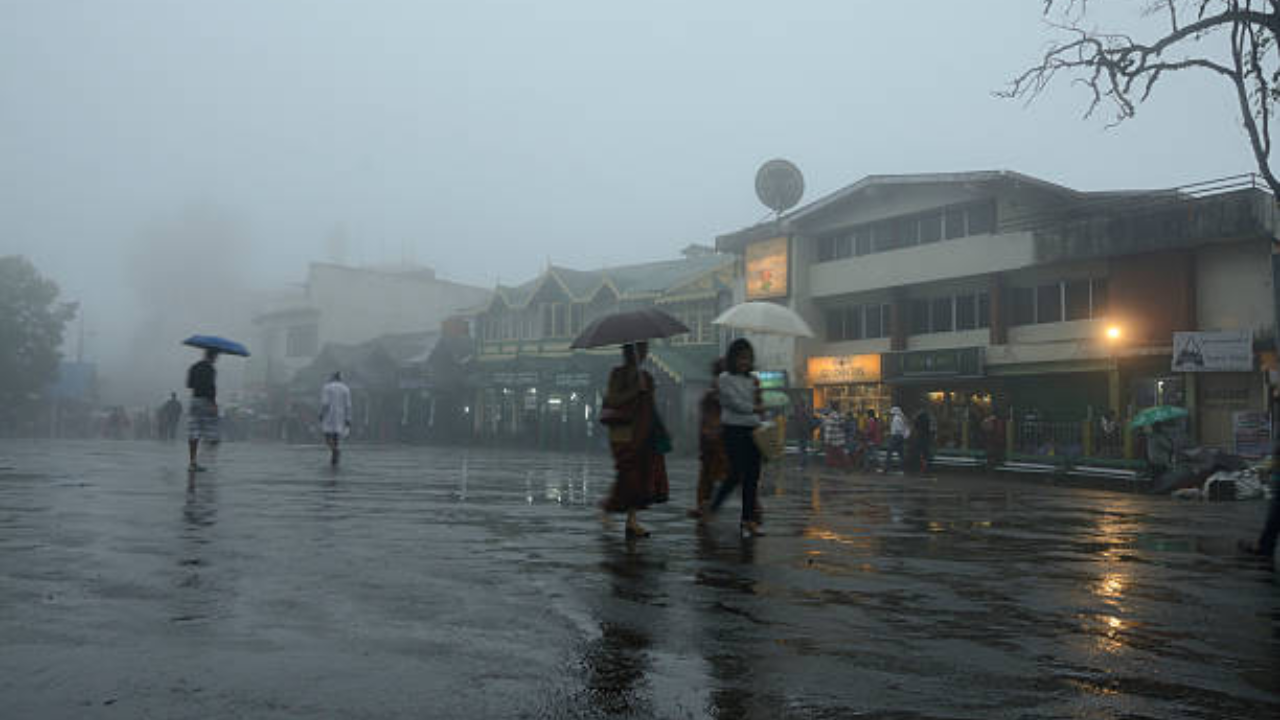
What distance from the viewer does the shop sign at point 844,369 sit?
1246 inches

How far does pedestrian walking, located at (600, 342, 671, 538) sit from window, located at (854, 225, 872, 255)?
26.2 m

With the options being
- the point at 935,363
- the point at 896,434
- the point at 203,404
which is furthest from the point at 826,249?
the point at 203,404

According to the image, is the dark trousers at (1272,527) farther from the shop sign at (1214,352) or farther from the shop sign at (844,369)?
the shop sign at (844,369)

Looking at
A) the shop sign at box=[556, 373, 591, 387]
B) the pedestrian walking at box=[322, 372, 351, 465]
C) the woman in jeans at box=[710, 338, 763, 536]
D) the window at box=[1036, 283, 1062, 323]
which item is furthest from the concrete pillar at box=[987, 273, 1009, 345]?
the woman in jeans at box=[710, 338, 763, 536]

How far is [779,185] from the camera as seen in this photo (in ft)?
120

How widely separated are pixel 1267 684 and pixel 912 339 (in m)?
29.1

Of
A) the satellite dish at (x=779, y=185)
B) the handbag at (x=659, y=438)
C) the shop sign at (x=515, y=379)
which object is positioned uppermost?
the satellite dish at (x=779, y=185)

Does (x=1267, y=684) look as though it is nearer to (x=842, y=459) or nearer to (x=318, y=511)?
(x=318, y=511)

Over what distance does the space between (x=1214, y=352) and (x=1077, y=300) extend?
5.14 m

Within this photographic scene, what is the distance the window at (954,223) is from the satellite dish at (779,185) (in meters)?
7.03

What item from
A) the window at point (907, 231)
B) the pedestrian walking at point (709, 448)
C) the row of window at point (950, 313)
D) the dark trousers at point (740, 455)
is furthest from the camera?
the window at point (907, 231)

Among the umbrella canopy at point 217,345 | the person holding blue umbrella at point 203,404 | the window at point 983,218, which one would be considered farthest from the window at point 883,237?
the person holding blue umbrella at point 203,404

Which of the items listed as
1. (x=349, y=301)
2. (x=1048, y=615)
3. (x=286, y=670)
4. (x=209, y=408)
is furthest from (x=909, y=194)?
(x=349, y=301)

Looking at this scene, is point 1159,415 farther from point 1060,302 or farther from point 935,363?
point 935,363
